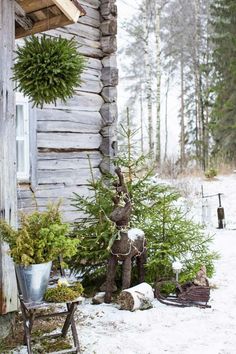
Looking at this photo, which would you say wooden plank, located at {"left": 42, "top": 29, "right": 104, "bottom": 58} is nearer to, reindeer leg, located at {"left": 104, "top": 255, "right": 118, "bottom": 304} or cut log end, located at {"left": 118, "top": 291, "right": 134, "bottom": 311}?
reindeer leg, located at {"left": 104, "top": 255, "right": 118, "bottom": 304}

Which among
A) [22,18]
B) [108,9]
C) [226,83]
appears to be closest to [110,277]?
[22,18]

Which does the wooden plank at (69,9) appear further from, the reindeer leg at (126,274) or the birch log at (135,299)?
the birch log at (135,299)

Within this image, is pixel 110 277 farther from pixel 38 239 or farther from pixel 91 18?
pixel 91 18

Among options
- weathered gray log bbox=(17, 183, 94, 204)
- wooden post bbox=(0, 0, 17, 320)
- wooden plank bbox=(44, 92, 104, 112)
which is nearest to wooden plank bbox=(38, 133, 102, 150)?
wooden plank bbox=(44, 92, 104, 112)

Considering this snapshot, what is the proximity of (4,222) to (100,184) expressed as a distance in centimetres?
226

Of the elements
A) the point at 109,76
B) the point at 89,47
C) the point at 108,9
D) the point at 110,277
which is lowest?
the point at 110,277

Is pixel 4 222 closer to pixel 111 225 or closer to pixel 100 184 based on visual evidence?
pixel 111 225

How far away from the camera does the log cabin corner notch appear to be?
12.4 ft

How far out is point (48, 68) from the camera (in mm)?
3428

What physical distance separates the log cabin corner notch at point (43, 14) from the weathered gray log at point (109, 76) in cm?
294

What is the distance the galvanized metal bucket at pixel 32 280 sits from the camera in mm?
3379

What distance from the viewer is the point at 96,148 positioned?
7105 millimetres

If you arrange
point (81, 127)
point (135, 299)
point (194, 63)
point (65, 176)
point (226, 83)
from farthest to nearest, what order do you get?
point (194, 63), point (226, 83), point (81, 127), point (65, 176), point (135, 299)

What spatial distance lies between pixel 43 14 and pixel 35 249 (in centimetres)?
207
